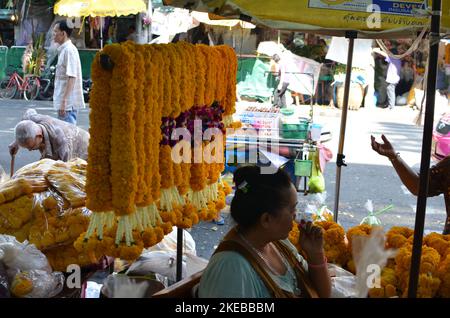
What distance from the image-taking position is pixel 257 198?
1989 millimetres

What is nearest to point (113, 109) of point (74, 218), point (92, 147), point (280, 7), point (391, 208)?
point (92, 147)

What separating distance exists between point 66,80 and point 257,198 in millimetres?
4407

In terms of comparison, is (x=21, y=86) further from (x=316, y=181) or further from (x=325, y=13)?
(x=325, y=13)

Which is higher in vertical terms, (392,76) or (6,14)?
(6,14)

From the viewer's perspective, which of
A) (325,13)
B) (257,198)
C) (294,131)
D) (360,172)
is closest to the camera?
(257,198)

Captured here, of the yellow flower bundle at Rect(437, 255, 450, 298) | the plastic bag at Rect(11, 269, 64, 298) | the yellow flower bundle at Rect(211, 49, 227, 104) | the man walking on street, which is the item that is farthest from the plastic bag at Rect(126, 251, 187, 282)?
the man walking on street

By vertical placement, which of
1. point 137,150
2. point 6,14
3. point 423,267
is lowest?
point 423,267

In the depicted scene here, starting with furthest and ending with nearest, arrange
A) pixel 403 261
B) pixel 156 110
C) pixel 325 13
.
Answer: pixel 325 13, pixel 403 261, pixel 156 110

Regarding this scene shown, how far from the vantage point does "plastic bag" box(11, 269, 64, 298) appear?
2809mm

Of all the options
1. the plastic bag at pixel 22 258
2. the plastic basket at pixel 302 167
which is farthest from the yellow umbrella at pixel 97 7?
the plastic bag at pixel 22 258

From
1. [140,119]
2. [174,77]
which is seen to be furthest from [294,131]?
[140,119]

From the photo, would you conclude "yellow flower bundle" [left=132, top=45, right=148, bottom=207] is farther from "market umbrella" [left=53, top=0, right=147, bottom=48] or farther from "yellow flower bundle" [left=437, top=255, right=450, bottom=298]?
"market umbrella" [left=53, top=0, right=147, bottom=48]

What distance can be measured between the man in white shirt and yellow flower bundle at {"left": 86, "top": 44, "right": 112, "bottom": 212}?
3.98 metres

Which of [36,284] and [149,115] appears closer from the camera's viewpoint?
[149,115]
